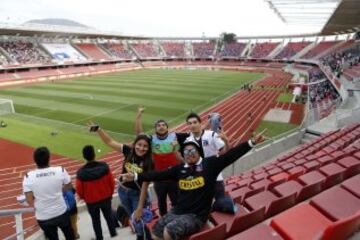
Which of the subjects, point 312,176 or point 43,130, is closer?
point 312,176

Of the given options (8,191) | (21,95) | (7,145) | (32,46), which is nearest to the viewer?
(8,191)

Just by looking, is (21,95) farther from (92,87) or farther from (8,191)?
(8,191)

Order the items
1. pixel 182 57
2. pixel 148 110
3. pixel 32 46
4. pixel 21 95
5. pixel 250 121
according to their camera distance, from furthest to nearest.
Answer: pixel 182 57 → pixel 32 46 → pixel 21 95 → pixel 148 110 → pixel 250 121

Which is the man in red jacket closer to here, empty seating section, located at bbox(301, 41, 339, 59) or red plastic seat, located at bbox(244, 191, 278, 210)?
red plastic seat, located at bbox(244, 191, 278, 210)

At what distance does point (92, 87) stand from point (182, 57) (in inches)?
1679

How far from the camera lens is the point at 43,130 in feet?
61.3

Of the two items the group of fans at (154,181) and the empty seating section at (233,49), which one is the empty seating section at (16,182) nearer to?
the group of fans at (154,181)

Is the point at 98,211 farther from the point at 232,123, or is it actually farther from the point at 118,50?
the point at 118,50

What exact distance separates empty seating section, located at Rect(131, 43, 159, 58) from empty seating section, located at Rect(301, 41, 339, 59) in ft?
107

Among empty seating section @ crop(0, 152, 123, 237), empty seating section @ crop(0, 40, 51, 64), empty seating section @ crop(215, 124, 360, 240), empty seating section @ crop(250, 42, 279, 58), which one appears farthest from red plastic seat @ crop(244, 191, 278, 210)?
empty seating section @ crop(250, 42, 279, 58)

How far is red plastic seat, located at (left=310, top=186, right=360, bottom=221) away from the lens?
3359 mm

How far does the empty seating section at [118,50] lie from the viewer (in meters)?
67.0

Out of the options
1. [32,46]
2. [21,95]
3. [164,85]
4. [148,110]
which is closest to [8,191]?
[148,110]

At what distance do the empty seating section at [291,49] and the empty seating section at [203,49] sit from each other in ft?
52.5
